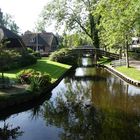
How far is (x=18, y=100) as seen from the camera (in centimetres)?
Answer: 2800

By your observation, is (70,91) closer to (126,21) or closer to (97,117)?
(97,117)

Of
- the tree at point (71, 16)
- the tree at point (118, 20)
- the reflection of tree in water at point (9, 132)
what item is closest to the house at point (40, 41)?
the tree at point (71, 16)

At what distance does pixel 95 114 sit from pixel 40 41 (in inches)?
3398

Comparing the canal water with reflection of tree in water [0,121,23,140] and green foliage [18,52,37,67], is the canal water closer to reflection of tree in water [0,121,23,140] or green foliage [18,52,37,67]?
reflection of tree in water [0,121,23,140]

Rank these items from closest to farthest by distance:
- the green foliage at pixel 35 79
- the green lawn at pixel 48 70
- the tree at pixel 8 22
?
1. the green foliage at pixel 35 79
2. the green lawn at pixel 48 70
3. the tree at pixel 8 22

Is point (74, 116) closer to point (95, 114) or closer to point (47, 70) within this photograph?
point (95, 114)

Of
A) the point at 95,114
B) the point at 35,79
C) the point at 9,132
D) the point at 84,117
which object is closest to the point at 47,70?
the point at 35,79

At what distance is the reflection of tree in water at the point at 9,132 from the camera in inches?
814

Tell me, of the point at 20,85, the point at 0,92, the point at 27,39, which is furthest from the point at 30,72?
the point at 27,39

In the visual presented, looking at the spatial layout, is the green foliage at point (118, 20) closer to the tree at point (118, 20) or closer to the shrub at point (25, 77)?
the tree at point (118, 20)

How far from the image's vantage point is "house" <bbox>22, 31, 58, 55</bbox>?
107 meters

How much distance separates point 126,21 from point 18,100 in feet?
87.7

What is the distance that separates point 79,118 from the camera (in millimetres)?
24375

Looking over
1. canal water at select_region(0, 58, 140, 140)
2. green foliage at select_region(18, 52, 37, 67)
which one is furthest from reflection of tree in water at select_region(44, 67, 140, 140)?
green foliage at select_region(18, 52, 37, 67)
